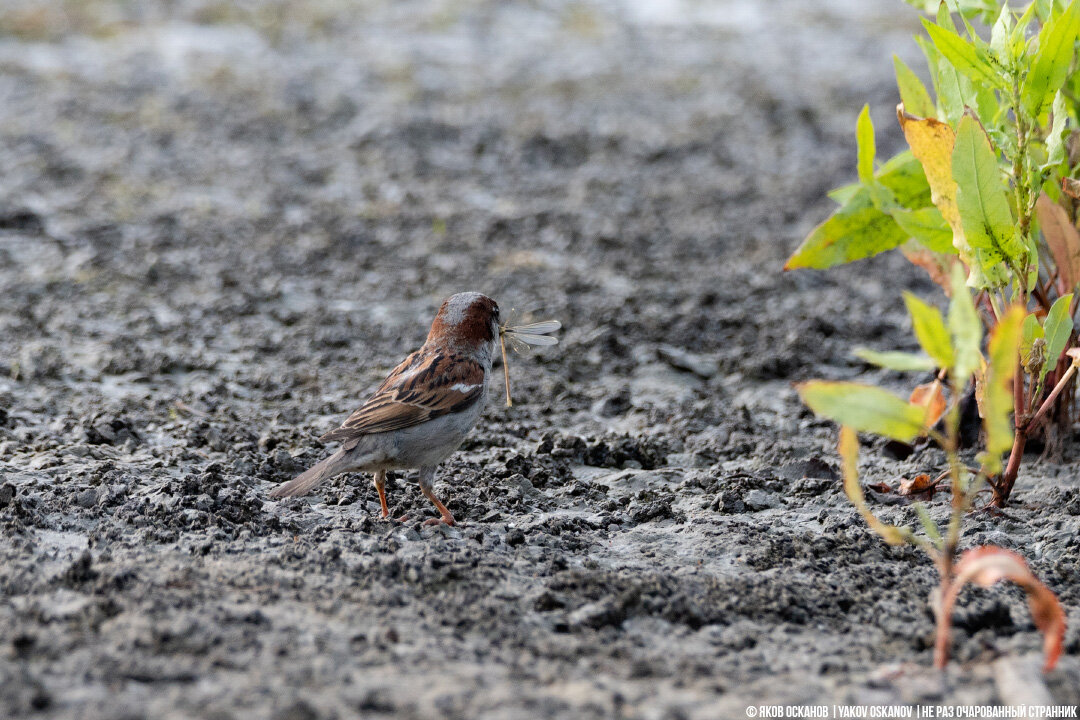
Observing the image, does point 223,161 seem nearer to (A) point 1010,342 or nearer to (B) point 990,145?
(B) point 990,145

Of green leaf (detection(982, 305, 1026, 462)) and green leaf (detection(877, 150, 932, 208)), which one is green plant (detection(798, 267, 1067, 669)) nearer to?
green leaf (detection(982, 305, 1026, 462))

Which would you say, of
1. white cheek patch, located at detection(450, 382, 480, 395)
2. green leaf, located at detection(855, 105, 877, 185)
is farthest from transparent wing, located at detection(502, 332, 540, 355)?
green leaf, located at detection(855, 105, 877, 185)

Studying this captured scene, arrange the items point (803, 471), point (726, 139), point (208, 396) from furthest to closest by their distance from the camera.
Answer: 1. point (726, 139)
2. point (208, 396)
3. point (803, 471)

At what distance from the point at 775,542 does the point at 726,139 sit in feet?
23.5

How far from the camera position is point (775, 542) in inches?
134

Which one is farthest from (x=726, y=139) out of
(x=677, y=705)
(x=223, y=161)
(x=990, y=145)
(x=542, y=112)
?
(x=677, y=705)

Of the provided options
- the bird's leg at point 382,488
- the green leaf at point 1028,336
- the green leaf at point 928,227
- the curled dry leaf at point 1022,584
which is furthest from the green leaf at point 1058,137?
the bird's leg at point 382,488

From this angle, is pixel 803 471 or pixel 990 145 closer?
pixel 990 145

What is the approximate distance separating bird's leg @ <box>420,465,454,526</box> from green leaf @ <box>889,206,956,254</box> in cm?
193

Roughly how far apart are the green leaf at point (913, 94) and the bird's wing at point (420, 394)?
1.94 meters

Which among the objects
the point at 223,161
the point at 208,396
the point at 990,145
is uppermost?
the point at 990,145

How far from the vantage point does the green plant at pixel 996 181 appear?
322 cm

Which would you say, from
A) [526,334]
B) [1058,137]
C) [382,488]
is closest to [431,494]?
[382,488]

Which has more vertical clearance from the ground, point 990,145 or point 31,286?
point 990,145
